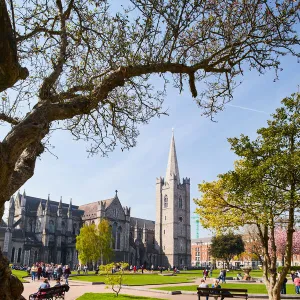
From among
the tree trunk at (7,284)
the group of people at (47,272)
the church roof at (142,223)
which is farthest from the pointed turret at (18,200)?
the tree trunk at (7,284)

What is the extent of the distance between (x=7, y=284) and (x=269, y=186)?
340 inches

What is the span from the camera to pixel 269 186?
476 inches

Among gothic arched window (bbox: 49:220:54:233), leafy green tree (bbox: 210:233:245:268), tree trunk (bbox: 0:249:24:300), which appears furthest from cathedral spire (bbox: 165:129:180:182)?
tree trunk (bbox: 0:249:24:300)

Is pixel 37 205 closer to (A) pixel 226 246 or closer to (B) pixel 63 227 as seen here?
(B) pixel 63 227

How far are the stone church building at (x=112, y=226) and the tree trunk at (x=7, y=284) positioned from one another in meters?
62.0

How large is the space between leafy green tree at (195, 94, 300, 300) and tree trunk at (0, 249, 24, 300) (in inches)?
313

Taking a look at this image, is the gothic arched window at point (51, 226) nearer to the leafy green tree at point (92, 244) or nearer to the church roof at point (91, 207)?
the church roof at point (91, 207)

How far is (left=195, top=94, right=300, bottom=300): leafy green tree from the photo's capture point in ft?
39.1

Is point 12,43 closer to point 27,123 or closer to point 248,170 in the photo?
point 27,123

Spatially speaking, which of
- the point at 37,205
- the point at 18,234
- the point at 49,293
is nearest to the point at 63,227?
the point at 37,205

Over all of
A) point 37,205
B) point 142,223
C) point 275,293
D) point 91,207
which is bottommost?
point 275,293

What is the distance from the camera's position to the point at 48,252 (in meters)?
71.2

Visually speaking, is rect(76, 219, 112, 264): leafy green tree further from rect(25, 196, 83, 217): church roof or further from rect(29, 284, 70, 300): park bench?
rect(29, 284, 70, 300): park bench

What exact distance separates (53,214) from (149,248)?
86.8 feet
